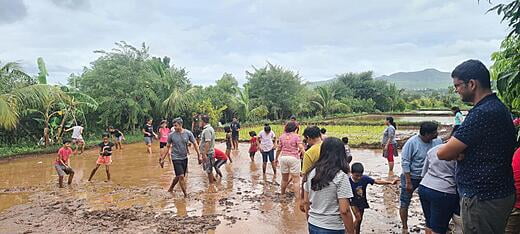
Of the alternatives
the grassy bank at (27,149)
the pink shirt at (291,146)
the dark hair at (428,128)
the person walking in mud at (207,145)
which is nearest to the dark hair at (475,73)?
the dark hair at (428,128)

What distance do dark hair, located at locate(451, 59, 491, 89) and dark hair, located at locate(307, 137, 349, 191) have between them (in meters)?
1.10

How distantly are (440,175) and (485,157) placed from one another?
172 cm

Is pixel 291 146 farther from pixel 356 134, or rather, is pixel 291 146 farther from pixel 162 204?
pixel 356 134

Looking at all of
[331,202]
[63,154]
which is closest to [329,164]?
[331,202]

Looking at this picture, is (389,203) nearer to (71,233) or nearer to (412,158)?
(412,158)

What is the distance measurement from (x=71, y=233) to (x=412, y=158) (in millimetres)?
5366

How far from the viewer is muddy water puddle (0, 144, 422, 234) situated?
21.3 ft

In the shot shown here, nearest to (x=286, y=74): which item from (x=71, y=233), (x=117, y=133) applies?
(x=117, y=133)

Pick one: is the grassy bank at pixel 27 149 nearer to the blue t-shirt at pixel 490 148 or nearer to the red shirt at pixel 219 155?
the red shirt at pixel 219 155

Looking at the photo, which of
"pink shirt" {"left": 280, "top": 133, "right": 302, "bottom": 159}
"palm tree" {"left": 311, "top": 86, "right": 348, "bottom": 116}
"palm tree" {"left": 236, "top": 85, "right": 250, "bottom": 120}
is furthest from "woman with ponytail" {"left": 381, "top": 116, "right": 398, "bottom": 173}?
"palm tree" {"left": 311, "top": 86, "right": 348, "bottom": 116}

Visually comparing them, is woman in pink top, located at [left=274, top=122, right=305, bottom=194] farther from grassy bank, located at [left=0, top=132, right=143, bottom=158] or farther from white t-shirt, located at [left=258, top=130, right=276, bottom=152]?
grassy bank, located at [left=0, top=132, right=143, bottom=158]

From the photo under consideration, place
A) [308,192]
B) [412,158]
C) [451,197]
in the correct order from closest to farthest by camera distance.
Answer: [308,192]
[451,197]
[412,158]

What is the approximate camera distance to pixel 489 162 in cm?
243

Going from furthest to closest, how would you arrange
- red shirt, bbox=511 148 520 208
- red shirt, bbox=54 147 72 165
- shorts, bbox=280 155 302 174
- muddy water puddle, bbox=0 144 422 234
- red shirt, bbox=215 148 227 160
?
red shirt, bbox=215 148 227 160 → red shirt, bbox=54 147 72 165 → shorts, bbox=280 155 302 174 → muddy water puddle, bbox=0 144 422 234 → red shirt, bbox=511 148 520 208
